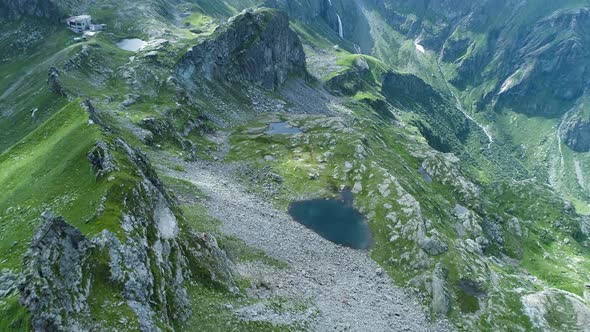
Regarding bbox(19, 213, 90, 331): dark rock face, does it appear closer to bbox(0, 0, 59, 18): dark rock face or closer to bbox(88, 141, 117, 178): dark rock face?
bbox(88, 141, 117, 178): dark rock face

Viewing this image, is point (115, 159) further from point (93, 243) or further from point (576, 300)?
point (576, 300)

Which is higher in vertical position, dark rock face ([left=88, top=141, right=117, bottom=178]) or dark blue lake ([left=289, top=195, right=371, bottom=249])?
dark rock face ([left=88, top=141, right=117, bottom=178])

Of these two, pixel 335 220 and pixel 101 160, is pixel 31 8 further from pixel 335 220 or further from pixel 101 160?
pixel 335 220

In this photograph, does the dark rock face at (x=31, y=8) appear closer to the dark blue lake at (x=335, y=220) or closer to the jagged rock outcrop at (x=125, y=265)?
the dark blue lake at (x=335, y=220)

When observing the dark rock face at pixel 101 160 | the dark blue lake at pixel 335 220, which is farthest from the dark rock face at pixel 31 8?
the dark rock face at pixel 101 160

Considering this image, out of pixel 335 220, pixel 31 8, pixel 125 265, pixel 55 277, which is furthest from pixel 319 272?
pixel 31 8

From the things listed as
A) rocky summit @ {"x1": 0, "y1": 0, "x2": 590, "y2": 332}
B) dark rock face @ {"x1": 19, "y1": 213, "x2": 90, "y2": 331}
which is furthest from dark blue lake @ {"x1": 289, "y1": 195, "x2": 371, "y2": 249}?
dark rock face @ {"x1": 19, "y1": 213, "x2": 90, "y2": 331}
